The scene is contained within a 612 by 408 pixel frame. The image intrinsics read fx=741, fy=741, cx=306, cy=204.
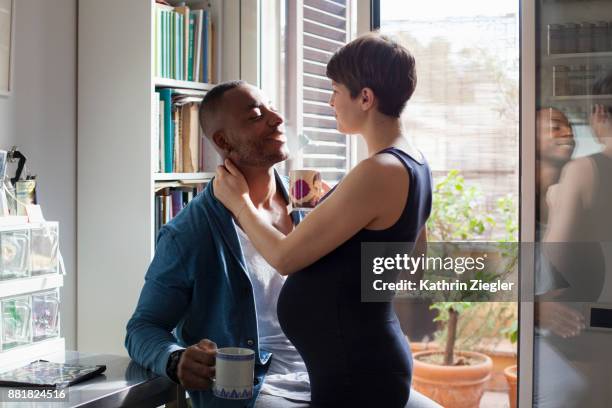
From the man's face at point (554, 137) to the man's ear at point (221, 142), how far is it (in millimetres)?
1257

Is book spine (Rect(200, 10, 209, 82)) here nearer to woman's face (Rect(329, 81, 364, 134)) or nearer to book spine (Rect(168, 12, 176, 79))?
book spine (Rect(168, 12, 176, 79))

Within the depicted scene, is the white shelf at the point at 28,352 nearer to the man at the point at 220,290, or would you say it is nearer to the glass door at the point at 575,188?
the man at the point at 220,290

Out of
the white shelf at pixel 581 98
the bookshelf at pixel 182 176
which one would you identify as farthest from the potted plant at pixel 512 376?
the bookshelf at pixel 182 176

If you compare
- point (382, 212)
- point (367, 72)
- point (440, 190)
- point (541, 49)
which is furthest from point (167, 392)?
point (440, 190)

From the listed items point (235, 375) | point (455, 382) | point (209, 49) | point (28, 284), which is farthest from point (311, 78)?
point (235, 375)

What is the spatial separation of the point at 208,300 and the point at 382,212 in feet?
1.65

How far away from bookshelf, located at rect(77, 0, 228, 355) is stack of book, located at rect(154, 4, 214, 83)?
6 cm

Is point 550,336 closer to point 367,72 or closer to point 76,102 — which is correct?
point 367,72

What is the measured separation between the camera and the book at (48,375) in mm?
1479

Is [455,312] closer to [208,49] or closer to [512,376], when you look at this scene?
[512,376]

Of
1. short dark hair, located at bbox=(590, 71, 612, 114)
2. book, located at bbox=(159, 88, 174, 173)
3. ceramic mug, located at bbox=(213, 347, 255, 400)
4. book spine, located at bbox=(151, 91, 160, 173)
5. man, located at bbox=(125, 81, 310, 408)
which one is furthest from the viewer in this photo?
book, located at bbox=(159, 88, 174, 173)

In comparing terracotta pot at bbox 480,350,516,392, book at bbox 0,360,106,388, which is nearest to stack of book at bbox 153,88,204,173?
book at bbox 0,360,106,388

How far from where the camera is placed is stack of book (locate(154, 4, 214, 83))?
9.04ft

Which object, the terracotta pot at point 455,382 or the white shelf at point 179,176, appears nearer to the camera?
the white shelf at point 179,176
